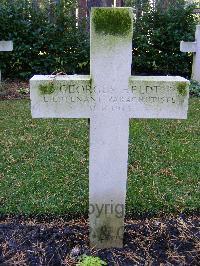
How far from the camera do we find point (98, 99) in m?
2.61

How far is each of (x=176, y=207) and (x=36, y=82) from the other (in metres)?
1.79

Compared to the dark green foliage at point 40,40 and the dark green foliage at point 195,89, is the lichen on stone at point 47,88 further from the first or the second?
the dark green foliage at point 40,40

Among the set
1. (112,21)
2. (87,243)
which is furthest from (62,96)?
(87,243)

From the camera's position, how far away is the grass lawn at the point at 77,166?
12.0 ft

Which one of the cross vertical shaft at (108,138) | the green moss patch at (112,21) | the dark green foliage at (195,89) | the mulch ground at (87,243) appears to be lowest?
the mulch ground at (87,243)

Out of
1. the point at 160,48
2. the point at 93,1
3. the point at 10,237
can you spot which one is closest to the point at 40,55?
the point at 93,1

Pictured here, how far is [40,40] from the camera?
9.94 meters

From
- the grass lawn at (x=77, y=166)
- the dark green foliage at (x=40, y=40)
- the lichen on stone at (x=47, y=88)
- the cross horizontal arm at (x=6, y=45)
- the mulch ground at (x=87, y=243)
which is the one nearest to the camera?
the lichen on stone at (x=47, y=88)

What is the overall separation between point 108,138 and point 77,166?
1.83 meters

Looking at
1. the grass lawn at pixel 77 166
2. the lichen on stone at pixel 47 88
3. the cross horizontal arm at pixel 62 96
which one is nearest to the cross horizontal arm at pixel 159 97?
the cross horizontal arm at pixel 62 96

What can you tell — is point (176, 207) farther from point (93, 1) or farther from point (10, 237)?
point (93, 1)

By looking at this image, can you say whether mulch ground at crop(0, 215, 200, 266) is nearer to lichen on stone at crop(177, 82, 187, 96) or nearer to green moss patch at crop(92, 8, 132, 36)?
lichen on stone at crop(177, 82, 187, 96)

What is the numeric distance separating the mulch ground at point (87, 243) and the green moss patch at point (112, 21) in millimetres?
1509

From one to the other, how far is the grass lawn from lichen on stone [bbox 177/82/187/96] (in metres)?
1.29
